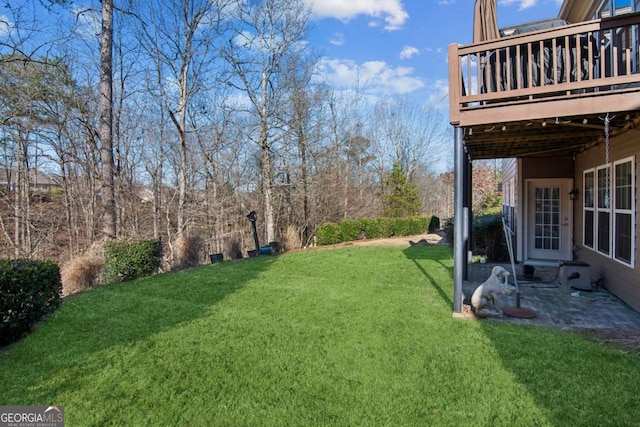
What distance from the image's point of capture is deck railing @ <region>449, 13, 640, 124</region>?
3621mm

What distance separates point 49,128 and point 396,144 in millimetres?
19409

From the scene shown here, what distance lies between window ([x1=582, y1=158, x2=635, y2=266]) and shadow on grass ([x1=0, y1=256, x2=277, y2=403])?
5.66 m

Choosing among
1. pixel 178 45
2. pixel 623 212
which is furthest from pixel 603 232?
pixel 178 45

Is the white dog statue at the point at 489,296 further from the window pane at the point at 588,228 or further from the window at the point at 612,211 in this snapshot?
the window pane at the point at 588,228

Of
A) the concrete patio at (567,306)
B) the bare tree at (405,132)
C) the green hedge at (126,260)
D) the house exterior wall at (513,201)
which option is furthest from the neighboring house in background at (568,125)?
the bare tree at (405,132)

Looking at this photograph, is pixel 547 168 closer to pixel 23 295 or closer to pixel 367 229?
pixel 367 229

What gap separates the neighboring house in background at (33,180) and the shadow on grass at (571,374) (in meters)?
14.7

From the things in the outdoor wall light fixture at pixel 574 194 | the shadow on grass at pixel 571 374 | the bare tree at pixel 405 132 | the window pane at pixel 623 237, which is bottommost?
the shadow on grass at pixel 571 374

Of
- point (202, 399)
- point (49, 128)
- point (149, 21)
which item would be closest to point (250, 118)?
point (149, 21)

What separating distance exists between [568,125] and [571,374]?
3170mm

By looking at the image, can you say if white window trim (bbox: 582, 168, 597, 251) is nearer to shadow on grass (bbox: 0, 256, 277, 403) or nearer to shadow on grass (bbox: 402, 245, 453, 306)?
shadow on grass (bbox: 402, 245, 453, 306)

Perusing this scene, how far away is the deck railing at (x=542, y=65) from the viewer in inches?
143

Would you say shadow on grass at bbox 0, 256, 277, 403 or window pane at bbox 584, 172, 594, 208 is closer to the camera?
shadow on grass at bbox 0, 256, 277, 403

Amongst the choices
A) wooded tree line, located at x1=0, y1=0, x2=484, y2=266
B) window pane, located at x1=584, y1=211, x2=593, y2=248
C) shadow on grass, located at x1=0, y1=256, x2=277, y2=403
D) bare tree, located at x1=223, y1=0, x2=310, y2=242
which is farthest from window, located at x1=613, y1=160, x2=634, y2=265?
bare tree, located at x1=223, y1=0, x2=310, y2=242
